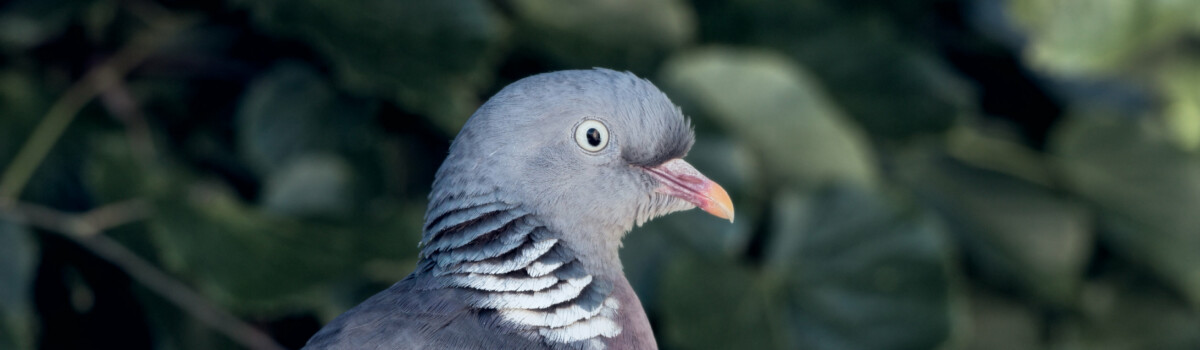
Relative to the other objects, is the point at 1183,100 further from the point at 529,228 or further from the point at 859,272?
the point at 529,228

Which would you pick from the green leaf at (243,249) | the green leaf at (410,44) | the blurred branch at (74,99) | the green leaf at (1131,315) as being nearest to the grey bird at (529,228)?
the green leaf at (243,249)

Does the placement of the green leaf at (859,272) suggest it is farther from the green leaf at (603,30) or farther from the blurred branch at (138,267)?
the blurred branch at (138,267)

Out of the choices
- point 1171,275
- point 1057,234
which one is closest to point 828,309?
point 1057,234

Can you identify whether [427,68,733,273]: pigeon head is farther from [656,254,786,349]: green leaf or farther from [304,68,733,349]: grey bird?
[656,254,786,349]: green leaf

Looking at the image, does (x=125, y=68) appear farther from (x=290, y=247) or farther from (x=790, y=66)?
(x=790, y=66)

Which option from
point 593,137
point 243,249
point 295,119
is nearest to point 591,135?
point 593,137

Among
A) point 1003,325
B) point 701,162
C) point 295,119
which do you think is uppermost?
point 295,119

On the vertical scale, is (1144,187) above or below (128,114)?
below
